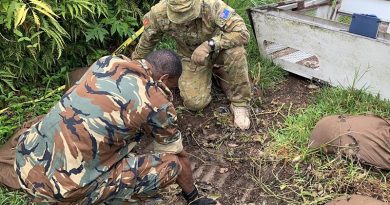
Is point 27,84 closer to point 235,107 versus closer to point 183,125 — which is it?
point 183,125

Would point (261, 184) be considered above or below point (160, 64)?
below

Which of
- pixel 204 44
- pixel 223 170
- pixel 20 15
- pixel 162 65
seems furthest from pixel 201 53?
pixel 20 15

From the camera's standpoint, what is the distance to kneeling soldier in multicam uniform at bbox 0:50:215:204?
2289 mm

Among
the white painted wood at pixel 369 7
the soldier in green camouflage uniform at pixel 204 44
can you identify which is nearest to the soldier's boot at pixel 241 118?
the soldier in green camouflage uniform at pixel 204 44

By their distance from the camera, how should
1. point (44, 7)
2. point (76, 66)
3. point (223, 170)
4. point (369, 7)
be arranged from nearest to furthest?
point (223, 170), point (44, 7), point (76, 66), point (369, 7)

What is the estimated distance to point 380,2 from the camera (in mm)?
4449

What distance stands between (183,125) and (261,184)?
0.97 m

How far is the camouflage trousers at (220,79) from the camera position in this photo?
3686mm

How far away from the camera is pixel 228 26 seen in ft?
11.5

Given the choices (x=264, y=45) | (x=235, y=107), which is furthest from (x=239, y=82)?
(x=264, y=45)

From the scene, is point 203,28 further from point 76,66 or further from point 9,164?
point 9,164

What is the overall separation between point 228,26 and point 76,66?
1.66 meters

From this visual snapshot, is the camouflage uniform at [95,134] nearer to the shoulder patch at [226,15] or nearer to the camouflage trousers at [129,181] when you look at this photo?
the camouflage trousers at [129,181]

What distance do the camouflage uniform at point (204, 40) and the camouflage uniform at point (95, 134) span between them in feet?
3.83
